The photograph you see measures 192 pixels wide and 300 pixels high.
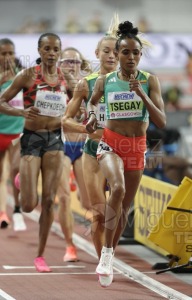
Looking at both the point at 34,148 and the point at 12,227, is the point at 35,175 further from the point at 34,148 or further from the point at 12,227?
the point at 12,227

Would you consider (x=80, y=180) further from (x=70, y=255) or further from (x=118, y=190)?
(x=118, y=190)

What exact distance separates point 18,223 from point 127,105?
4.79 metres

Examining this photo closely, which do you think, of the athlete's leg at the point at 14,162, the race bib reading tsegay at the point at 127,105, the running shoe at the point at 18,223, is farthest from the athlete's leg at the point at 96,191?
the running shoe at the point at 18,223

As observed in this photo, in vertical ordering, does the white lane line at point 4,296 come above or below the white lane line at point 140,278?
above

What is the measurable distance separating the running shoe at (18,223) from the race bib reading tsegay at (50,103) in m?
3.18

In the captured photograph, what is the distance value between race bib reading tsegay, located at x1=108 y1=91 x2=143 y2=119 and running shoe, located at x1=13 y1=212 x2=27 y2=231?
4640 millimetres

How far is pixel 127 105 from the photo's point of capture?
30.4 ft

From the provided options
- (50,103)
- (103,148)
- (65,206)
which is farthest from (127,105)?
(65,206)

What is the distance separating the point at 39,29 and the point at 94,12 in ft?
8.72

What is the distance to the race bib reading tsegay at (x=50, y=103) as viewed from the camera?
10703 millimetres

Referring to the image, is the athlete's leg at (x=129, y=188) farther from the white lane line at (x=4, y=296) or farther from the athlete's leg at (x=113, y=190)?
the white lane line at (x=4, y=296)

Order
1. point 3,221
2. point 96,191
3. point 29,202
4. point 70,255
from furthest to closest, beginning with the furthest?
point 3,221, point 70,255, point 29,202, point 96,191

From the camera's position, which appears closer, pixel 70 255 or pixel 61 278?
pixel 61 278

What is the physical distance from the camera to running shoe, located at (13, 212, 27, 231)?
13562 mm
